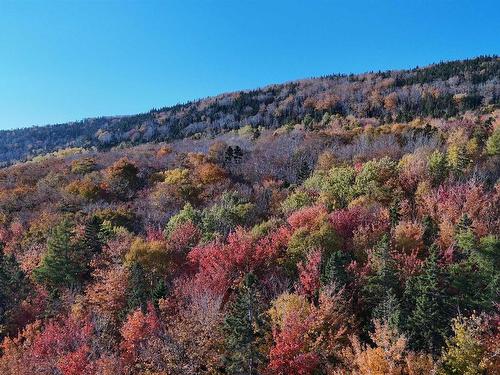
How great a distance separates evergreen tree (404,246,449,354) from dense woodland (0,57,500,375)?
0.17 meters

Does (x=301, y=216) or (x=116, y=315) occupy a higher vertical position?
(x=301, y=216)

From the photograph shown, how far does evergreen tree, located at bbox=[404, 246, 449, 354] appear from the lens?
37.0 meters

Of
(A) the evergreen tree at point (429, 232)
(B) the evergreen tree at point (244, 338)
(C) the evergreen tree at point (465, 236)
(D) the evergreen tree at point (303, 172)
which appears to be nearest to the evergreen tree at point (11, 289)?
(B) the evergreen tree at point (244, 338)

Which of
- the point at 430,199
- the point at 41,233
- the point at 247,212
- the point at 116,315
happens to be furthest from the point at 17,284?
the point at 430,199

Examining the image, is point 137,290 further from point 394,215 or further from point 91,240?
point 394,215

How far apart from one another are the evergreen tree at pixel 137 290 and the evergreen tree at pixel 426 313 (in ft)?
86.5

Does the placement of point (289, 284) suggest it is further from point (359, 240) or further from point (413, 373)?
point (413, 373)

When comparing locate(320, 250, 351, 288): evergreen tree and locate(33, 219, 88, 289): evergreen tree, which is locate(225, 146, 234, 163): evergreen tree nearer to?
locate(33, 219, 88, 289): evergreen tree

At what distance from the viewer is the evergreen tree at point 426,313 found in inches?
1458

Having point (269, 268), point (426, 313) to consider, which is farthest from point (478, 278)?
point (269, 268)

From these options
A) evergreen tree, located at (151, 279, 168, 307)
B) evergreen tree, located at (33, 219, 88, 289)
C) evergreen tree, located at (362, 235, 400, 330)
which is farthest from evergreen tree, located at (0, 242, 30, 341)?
evergreen tree, located at (362, 235, 400, 330)

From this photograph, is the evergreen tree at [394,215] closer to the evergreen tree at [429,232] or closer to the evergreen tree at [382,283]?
the evergreen tree at [429,232]

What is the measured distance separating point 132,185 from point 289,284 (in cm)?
6890

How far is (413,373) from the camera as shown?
30.2m
